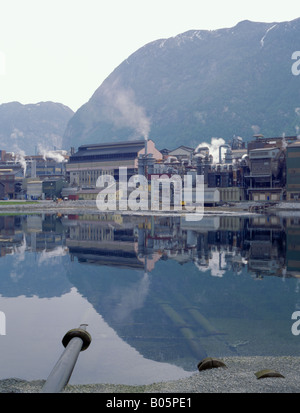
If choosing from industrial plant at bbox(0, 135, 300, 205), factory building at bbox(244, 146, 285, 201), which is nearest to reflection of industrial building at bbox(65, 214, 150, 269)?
industrial plant at bbox(0, 135, 300, 205)

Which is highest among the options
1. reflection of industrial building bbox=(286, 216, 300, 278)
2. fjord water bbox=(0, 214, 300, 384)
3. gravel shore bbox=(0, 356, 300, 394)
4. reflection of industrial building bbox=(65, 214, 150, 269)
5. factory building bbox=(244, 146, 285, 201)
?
factory building bbox=(244, 146, 285, 201)

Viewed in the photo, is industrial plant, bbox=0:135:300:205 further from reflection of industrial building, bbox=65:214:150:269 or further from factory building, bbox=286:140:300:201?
reflection of industrial building, bbox=65:214:150:269

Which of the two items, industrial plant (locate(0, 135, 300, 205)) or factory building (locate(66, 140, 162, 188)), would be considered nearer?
industrial plant (locate(0, 135, 300, 205))

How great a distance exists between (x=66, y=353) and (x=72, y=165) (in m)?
144

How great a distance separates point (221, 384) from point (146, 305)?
361 inches

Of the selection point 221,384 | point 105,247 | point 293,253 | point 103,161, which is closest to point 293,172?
point 105,247

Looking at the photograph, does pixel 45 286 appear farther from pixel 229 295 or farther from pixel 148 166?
pixel 148 166

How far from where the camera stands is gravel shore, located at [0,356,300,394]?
27.6ft

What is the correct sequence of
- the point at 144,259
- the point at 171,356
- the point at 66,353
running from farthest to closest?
the point at 144,259, the point at 171,356, the point at 66,353

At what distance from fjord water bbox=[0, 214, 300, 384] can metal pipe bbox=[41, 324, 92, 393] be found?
0.54 meters

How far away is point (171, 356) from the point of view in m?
12.0

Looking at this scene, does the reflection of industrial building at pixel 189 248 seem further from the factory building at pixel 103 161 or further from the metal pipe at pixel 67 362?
the factory building at pixel 103 161

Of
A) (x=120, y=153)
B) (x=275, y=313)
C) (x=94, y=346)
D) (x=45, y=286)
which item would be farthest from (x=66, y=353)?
(x=120, y=153)

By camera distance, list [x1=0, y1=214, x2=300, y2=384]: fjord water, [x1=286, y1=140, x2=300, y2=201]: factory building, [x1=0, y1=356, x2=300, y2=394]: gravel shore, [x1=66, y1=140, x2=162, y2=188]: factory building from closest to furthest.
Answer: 1. [x1=0, y1=356, x2=300, y2=394]: gravel shore
2. [x1=0, y1=214, x2=300, y2=384]: fjord water
3. [x1=286, y1=140, x2=300, y2=201]: factory building
4. [x1=66, y1=140, x2=162, y2=188]: factory building
